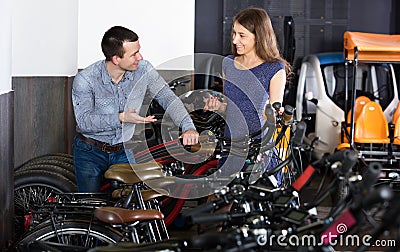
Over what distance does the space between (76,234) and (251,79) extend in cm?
113

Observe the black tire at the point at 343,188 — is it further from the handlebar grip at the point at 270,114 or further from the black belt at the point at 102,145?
the black belt at the point at 102,145

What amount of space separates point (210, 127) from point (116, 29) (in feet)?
3.83

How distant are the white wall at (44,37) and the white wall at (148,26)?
0.13m

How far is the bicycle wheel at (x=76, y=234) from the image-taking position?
328 cm

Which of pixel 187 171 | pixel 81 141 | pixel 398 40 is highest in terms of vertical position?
pixel 398 40

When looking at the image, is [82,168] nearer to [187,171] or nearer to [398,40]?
[187,171]

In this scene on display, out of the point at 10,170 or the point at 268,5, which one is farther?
the point at 268,5

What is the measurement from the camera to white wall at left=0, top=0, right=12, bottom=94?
383 centimetres

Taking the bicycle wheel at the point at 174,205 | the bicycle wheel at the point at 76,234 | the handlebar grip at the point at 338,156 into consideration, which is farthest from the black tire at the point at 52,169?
the handlebar grip at the point at 338,156

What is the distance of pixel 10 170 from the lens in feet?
13.3

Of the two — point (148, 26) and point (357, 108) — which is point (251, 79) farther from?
point (357, 108)

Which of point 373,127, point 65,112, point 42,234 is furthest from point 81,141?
point 373,127

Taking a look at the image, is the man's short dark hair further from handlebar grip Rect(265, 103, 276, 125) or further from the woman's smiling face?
handlebar grip Rect(265, 103, 276, 125)

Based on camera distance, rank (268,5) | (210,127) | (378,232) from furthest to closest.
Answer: (268,5) → (210,127) → (378,232)
